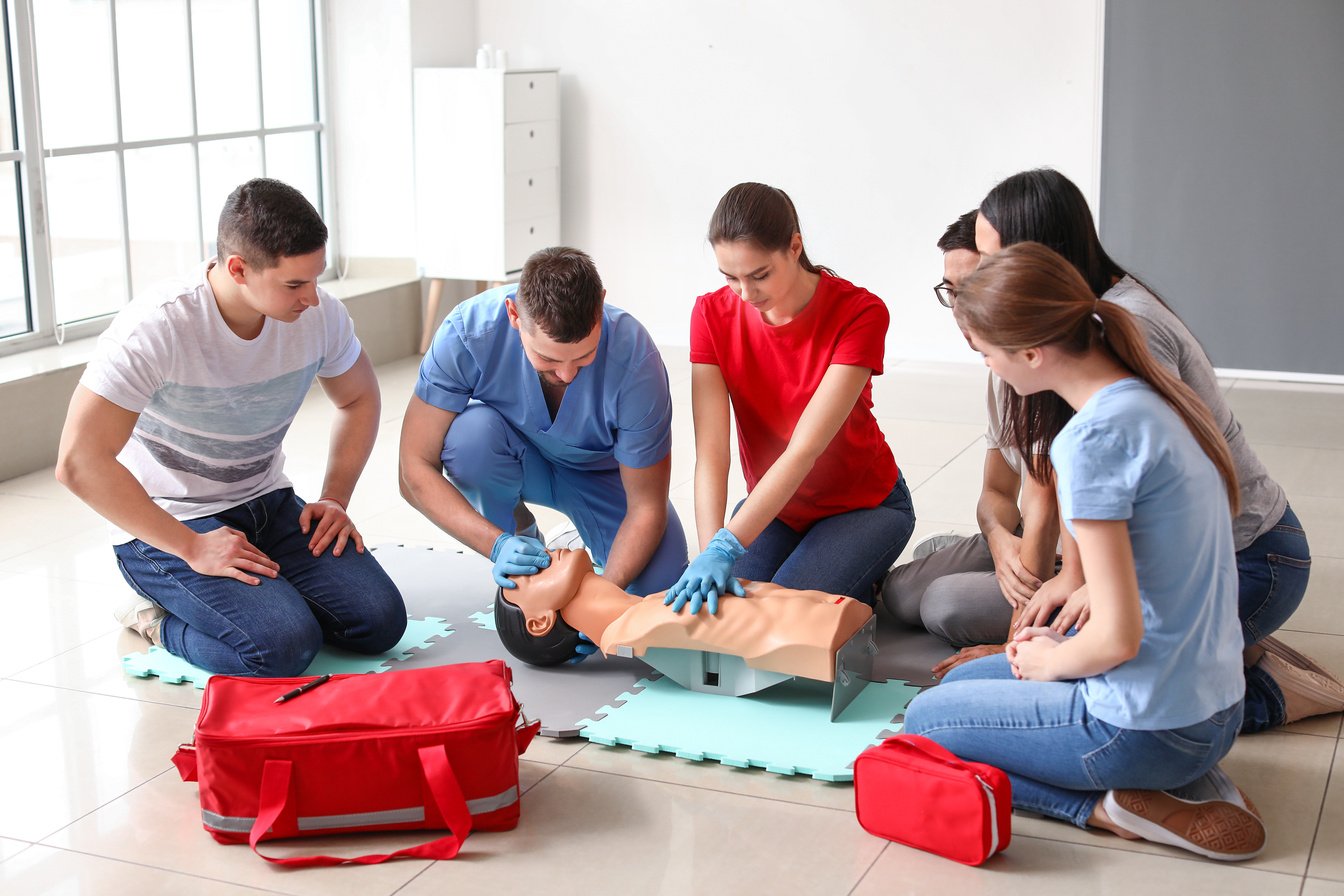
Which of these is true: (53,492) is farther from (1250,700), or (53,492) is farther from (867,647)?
(1250,700)

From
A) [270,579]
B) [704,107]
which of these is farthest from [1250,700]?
[704,107]

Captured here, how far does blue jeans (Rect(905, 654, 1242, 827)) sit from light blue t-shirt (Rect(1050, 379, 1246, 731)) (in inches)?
1.0

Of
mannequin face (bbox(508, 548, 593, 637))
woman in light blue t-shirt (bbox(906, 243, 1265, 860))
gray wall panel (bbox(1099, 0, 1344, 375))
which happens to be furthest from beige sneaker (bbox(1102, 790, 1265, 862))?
gray wall panel (bbox(1099, 0, 1344, 375))

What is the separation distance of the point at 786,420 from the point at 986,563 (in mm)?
458

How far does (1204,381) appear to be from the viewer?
2.02 m

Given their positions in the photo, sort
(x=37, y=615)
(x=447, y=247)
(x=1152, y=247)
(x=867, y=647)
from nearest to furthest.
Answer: (x=867, y=647), (x=37, y=615), (x=1152, y=247), (x=447, y=247)

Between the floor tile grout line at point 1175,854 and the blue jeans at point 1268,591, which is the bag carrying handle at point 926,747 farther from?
the blue jeans at point 1268,591

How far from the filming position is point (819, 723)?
220 cm

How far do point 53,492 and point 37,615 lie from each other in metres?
0.94

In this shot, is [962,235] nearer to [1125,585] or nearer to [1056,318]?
[1056,318]

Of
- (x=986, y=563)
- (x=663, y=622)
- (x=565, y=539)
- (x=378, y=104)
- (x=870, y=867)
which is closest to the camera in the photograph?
(x=870, y=867)

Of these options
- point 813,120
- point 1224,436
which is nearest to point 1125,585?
point 1224,436

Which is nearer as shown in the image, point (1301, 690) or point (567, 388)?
point (1301, 690)

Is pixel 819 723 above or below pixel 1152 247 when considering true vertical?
below
